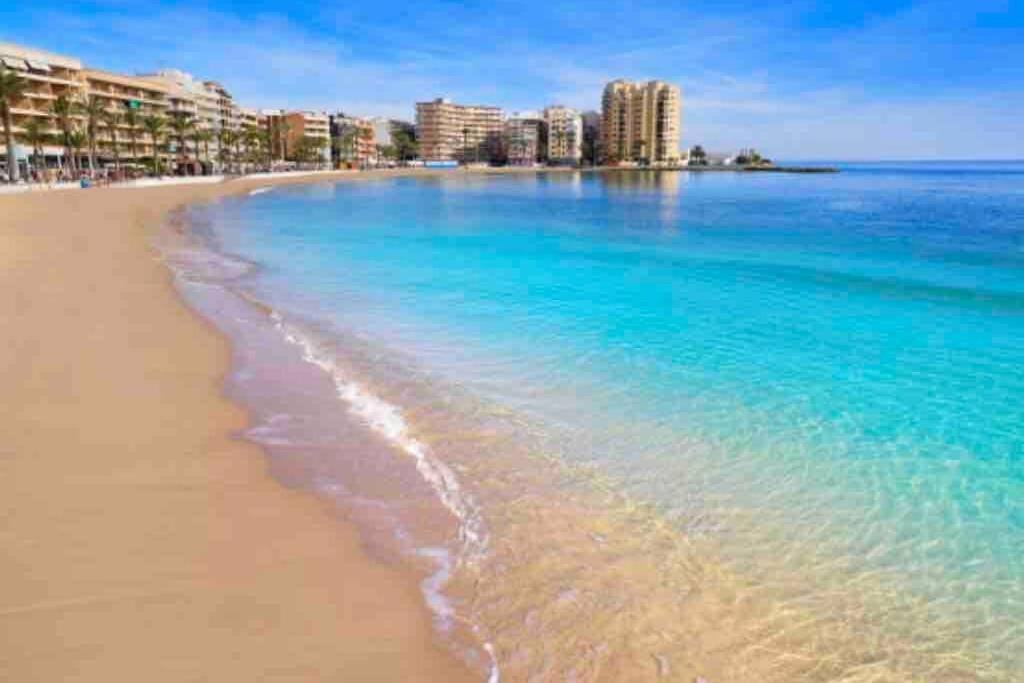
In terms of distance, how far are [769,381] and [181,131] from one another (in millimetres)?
118283

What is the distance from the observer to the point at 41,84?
88.1 meters

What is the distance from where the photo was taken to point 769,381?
34.6 feet

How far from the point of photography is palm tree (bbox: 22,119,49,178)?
72.6 metres

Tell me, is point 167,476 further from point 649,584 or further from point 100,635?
point 649,584

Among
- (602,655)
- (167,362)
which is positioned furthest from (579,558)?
(167,362)

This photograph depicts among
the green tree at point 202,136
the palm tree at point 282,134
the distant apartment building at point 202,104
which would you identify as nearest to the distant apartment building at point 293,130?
the palm tree at point 282,134

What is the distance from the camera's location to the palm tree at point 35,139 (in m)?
72.6

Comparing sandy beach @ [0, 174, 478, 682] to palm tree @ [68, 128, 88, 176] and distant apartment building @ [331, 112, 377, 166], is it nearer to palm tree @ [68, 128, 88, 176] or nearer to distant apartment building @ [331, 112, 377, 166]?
palm tree @ [68, 128, 88, 176]

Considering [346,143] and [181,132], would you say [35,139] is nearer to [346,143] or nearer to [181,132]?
[181,132]

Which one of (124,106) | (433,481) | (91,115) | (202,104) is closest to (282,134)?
(202,104)

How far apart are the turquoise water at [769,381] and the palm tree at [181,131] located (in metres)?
93.0

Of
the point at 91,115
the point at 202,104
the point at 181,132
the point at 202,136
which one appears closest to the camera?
the point at 91,115

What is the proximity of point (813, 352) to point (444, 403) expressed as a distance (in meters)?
7.29

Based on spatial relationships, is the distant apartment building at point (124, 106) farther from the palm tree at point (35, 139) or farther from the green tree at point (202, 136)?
the palm tree at point (35, 139)
